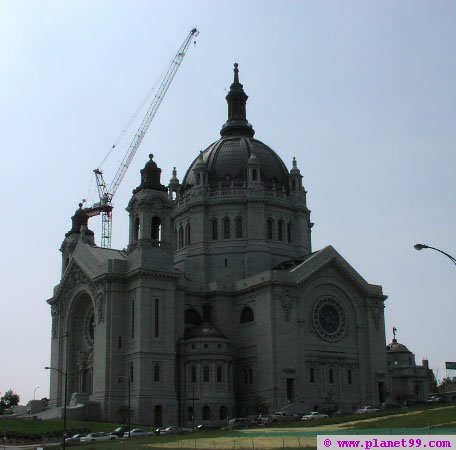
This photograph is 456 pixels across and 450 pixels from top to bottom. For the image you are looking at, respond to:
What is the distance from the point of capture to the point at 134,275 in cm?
9125

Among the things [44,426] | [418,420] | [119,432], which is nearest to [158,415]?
[44,426]

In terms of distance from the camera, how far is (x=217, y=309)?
99250 millimetres

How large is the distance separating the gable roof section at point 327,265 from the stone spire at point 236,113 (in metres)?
26.4

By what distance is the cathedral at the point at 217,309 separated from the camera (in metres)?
90.1

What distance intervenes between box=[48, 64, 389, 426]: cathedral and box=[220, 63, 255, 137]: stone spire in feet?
15.1

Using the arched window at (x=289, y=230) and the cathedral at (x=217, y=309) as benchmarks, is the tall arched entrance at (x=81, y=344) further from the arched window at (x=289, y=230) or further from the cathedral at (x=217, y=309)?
the arched window at (x=289, y=230)

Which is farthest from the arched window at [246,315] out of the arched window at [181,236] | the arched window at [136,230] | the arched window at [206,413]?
the arched window at [181,236]

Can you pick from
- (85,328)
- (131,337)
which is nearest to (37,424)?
(131,337)

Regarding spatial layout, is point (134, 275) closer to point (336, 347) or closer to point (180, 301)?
point (180, 301)

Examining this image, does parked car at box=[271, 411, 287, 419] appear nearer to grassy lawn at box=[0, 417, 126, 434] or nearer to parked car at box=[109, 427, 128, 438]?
parked car at box=[109, 427, 128, 438]

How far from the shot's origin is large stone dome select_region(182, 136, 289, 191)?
4338 inches

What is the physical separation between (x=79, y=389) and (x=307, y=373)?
89.8 feet

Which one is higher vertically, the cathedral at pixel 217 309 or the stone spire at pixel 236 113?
the stone spire at pixel 236 113

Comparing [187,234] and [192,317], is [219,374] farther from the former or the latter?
[187,234]
